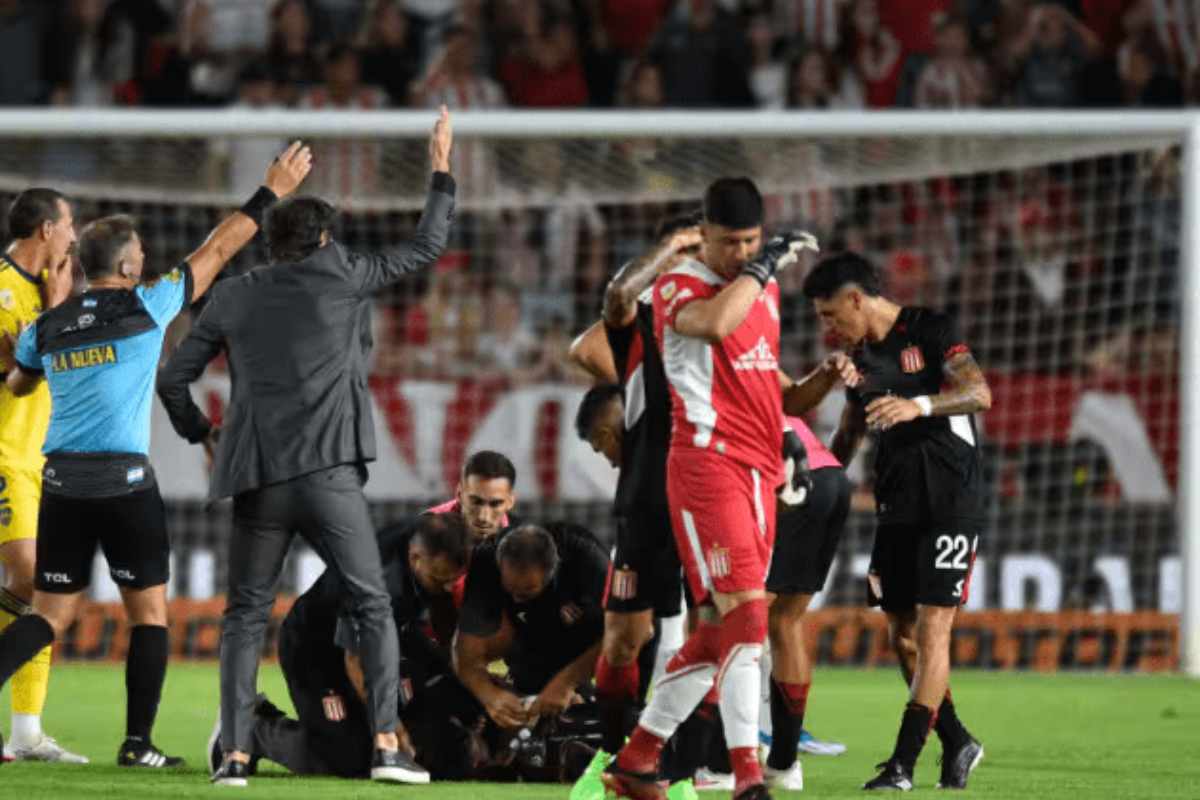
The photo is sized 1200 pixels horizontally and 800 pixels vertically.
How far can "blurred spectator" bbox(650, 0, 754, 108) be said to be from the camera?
16.5m

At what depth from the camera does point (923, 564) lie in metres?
7.61

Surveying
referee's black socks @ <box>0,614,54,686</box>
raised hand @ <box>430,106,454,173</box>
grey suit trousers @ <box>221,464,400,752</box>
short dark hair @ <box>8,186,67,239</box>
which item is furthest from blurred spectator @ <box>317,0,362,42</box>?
grey suit trousers @ <box>221,464,400,752</box>

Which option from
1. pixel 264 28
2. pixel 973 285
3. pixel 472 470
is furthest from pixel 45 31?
pixel 472 470

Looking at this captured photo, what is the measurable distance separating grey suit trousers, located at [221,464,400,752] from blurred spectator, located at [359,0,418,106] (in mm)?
9542

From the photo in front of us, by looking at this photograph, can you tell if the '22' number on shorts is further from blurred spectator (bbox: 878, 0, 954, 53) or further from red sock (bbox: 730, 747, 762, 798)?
blurred spectator (bbox: 878, 0, 954, 53)

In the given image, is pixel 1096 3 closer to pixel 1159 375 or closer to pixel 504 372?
pixel 1159 375

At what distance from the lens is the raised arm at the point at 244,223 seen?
7.54 metres

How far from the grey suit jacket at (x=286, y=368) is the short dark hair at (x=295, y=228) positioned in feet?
0.15

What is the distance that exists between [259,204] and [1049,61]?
10017 millimetres

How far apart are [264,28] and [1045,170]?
20.4 feet

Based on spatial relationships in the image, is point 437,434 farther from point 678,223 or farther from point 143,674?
point 143,674

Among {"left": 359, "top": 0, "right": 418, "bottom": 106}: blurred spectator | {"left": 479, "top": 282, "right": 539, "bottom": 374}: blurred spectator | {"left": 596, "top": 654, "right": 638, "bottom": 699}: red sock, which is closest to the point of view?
{"left": 596, "top": 654, "right": 638, "bottom": 699}: red sock

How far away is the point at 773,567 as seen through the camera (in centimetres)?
815

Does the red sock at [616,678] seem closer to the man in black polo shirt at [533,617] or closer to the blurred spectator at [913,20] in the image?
the man in black polo shirt at [533,617]
